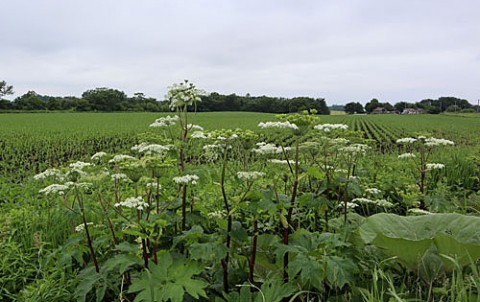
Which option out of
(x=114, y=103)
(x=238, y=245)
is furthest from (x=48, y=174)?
(x=114, y=103)

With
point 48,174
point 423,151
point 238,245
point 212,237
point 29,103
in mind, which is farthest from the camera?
point 29,103

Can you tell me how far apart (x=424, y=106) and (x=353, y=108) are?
19.4 m

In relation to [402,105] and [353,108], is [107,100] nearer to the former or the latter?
[353,108]

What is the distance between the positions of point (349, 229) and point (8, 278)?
8.60 feet

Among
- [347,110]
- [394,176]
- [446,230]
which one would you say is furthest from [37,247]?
[347,110]

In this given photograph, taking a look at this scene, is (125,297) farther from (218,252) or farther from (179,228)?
(218,252)

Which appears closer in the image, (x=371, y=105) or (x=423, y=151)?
(x=423, y=151)

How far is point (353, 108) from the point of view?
326 feet

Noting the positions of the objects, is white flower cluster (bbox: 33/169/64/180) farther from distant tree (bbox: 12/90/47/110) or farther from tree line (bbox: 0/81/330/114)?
distant tree (bbox: 12/90/47/110)

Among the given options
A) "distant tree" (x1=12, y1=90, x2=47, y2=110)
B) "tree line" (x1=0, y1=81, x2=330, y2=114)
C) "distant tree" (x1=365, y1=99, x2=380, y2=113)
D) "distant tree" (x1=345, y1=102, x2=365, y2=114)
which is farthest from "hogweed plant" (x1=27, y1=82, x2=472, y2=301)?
"distant tree" (x1=365, y1=99, x2=380, y2=113)

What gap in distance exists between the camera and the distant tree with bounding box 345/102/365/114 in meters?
98.7

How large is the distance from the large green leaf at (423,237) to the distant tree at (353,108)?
100894 millimetres

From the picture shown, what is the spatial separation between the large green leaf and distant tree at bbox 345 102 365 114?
10089cm

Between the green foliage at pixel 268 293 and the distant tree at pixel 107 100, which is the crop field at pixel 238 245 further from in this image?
the distant tree at pixel 107 100
